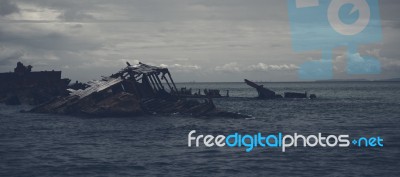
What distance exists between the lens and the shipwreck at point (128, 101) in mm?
36281

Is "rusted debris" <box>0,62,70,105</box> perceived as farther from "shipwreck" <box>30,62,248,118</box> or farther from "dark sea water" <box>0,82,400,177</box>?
"dark sea water" <box>0,82,400,177</box>

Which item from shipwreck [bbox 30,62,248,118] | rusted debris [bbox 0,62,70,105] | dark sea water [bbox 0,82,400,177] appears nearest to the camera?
dark sea water [bbox 0,82,400,177]

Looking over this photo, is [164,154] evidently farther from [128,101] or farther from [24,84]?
[24,84]

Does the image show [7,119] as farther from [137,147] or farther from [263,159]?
[263,159]

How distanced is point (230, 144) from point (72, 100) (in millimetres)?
21837

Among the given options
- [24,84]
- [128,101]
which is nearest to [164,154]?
[128,101]

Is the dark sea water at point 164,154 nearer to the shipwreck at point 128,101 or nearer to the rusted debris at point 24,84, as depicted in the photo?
the shipwreck at point 128,101

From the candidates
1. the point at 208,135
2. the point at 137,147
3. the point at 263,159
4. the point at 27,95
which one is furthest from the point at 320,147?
the point at 27,95

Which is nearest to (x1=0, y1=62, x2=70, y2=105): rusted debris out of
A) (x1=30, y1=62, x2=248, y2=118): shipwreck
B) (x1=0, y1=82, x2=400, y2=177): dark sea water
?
(x1=30, y1=62, x2=248, y2=118): shipwreck

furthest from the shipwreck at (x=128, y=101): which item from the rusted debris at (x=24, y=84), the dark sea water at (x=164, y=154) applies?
the rusted debris at (x=24, y=84)

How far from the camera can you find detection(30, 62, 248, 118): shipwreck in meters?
36.3

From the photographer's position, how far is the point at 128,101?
36219mm

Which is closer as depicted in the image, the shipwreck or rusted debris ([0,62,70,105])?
the shipwreck

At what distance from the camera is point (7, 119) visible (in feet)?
124
